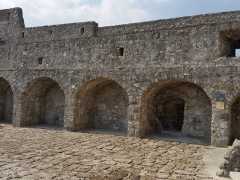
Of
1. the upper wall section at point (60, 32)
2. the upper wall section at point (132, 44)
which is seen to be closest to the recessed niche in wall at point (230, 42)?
the upper wall section at point (132, 44)

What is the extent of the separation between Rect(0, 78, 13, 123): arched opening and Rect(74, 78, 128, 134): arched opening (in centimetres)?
543

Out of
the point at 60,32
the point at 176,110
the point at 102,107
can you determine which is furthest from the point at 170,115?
the point at 60,32

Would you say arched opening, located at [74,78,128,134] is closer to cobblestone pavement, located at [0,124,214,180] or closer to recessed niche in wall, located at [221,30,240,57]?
cobblestone pavement, located at [0,124,214,180]

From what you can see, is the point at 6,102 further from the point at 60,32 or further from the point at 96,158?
the point at 96,158

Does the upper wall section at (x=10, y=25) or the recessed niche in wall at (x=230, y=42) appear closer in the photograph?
the recessed niche in wall at (x=230, y=42)

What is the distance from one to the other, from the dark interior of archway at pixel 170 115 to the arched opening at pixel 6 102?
29.2 ft

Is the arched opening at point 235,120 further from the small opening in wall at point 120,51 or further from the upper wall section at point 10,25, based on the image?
the upper wall section at point 10,25

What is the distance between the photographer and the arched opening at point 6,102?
1630 cm

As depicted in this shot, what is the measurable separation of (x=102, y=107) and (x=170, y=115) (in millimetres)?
3333

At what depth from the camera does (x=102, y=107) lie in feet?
45.3

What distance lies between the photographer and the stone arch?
37.3 ft

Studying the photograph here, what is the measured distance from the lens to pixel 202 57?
10586mm

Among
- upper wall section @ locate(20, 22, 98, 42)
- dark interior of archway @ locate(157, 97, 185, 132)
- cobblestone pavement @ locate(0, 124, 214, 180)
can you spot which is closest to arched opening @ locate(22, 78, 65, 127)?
upper wall section @ locate(20, 22, 98, 42)

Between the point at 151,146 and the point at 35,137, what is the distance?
450cm
